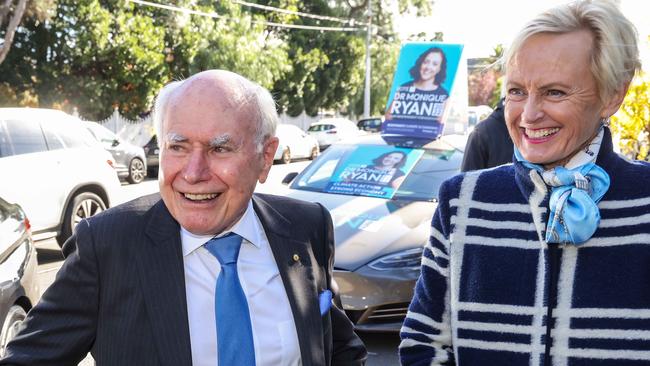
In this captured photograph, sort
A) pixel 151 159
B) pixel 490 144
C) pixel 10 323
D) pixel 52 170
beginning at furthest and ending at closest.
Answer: pixel 151 159, pixel 52 170, pixel 490 144, pixel 10 323

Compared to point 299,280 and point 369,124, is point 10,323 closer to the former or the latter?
point 299,280

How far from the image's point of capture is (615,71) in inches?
64.4

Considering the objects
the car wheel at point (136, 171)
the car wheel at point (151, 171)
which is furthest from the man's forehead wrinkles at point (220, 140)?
the car wheel at point (151, 171)

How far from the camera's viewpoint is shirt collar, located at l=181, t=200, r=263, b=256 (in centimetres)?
195

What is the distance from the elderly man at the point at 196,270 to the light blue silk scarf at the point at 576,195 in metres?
0.75

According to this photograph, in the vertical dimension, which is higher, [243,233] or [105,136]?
[243,233]

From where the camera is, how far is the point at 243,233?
204cm

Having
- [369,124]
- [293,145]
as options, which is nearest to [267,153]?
[293,145]

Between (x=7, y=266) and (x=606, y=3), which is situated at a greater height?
(x=606, y=3)

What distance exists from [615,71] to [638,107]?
6.15m

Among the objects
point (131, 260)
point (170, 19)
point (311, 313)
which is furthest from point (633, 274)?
point (170, 19)

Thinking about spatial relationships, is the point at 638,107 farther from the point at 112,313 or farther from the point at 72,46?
the point at 72,46

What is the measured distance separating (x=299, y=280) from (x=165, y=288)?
1.33ft

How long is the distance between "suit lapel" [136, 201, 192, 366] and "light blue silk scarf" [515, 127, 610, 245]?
0.94 metres
